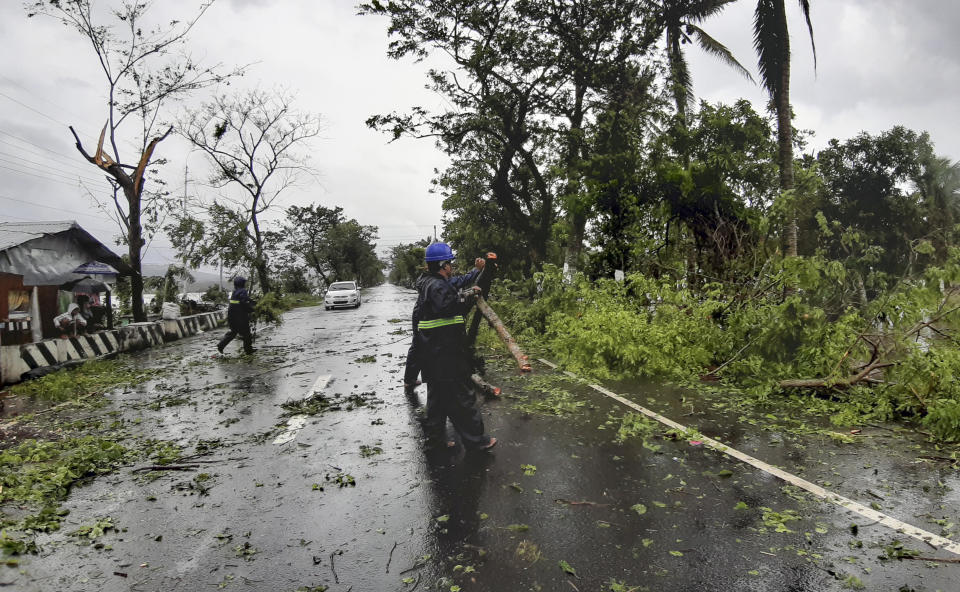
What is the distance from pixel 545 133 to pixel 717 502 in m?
17.6

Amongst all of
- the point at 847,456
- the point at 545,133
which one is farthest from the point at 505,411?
the point at 545,133

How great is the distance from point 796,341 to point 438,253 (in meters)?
5.66

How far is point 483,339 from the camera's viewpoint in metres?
14.1

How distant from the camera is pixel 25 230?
17.1 meters

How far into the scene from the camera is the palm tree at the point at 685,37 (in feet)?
67.8

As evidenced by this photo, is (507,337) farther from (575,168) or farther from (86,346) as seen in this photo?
(86,346)

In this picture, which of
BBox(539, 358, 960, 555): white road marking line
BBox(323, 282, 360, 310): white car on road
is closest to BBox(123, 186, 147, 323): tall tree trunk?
BBox(323, 282, 360, 310): white car on road

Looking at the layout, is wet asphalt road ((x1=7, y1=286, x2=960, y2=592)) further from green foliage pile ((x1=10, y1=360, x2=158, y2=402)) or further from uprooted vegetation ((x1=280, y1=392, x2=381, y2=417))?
green foliage pile ((x1=10, y1=360, x2=158, y2=402))

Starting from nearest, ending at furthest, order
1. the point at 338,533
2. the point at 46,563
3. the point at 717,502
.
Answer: the point at 46,563 → the point at 338,533 → the point at 717,502

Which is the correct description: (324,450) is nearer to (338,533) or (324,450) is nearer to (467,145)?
(338,533)

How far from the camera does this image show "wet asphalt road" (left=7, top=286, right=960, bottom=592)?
3172 millimetres

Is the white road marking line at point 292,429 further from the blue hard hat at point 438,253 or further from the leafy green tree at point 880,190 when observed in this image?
→ the leafy green tree at point 880,190

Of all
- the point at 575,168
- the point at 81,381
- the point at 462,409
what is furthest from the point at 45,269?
the point at 462,409

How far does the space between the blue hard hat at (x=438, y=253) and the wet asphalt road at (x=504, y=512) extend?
201 cm
